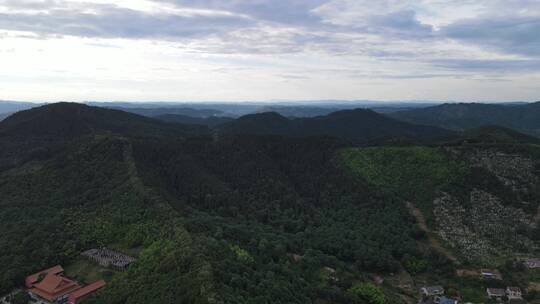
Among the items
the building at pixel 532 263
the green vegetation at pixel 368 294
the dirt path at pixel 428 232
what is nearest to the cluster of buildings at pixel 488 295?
the building at pixel 532 263

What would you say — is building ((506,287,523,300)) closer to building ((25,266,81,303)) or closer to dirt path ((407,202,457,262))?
dirt path ((407,202,457,262))

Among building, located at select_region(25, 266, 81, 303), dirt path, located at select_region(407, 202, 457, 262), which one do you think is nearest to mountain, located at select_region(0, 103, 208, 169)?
building, located at select_region(25, 266, 81, 303)

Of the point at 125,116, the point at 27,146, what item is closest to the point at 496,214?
the point at 27,146

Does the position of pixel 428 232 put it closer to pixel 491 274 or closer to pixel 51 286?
pixel 491 274

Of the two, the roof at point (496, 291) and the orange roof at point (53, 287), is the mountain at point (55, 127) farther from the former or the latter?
the roof at point (496, 291)

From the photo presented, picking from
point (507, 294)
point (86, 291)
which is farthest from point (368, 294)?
point (86, 291)
